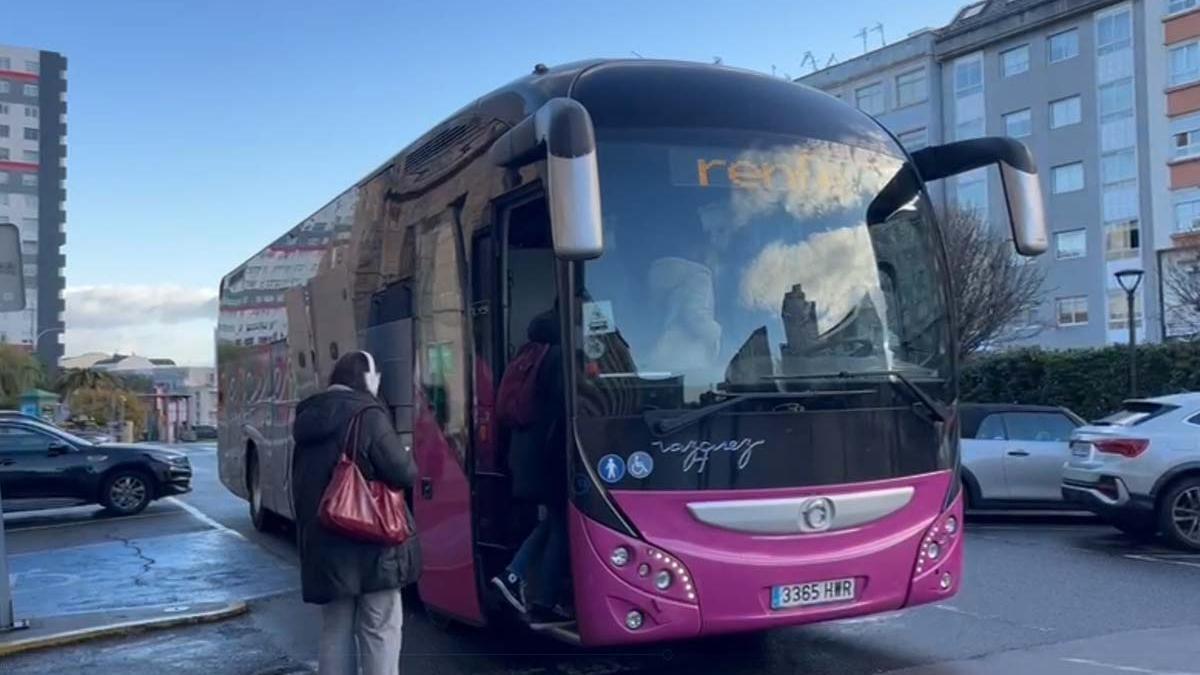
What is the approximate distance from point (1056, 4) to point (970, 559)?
43.4 metres

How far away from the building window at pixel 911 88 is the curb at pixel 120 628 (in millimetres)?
50352

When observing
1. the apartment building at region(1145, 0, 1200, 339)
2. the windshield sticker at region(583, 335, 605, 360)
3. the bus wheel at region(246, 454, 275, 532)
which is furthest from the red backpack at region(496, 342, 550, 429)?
the apartment building at region(1145, 0, 1200, 339)

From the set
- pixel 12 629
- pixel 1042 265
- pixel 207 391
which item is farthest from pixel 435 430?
pixel 207 391

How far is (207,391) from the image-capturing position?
10862 cm

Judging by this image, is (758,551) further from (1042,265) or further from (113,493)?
(1042,265)

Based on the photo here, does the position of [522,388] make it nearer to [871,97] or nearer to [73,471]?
[73,471]

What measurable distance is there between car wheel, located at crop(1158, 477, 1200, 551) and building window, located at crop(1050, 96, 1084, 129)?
132ft

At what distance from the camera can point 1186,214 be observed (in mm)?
44000

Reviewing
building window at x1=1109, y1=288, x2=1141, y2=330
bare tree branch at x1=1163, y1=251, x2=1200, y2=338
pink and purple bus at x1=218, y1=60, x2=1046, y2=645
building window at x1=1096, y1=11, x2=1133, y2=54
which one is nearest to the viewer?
pink and purple bus at x1=218, y1=60, x2=1046, y2=645

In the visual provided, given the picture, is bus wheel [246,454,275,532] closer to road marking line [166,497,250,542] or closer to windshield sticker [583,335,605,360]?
road marking line [166,497,250,542]

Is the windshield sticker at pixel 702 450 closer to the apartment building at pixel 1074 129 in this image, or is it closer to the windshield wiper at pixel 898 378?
the windshield wiper at pixel 898 378

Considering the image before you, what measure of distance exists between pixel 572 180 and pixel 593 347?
98 cm

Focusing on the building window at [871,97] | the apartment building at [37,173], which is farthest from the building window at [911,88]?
the apartment building at [37,173]

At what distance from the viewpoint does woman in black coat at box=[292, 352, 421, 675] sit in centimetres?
564
